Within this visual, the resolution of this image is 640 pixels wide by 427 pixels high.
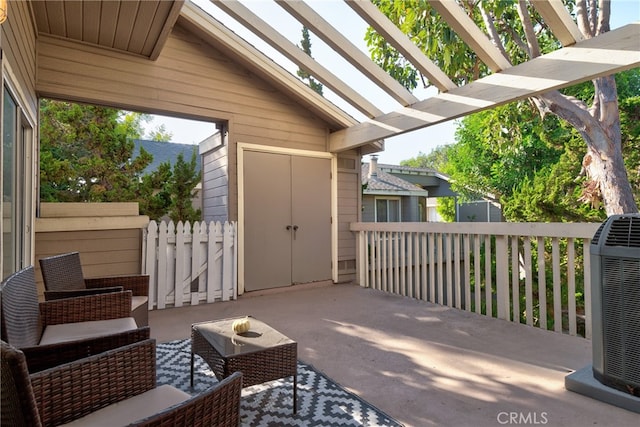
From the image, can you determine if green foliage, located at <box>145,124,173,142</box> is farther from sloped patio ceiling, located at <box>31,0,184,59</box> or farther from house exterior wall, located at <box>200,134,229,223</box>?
sloped patio ceiling, located at <box>31,0,184,59</box>

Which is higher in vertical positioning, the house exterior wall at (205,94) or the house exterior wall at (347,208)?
the house exterior wall at (205,94)

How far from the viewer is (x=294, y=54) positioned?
416cm

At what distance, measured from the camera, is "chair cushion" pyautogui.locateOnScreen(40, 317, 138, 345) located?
201 cm

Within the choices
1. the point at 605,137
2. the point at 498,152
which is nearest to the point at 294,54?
the point at 605,137

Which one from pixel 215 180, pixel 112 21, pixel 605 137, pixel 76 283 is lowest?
pixel 76 283

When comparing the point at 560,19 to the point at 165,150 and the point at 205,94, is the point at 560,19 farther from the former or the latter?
the point at 165,150

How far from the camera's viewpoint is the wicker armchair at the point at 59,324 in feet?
4.73

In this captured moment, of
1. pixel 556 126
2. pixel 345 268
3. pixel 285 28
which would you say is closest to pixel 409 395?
pixel 345 268

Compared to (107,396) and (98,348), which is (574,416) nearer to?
(107,396)

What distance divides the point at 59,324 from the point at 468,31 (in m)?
3.97

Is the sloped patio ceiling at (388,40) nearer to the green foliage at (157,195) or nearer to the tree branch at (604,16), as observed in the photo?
the green foliage at (157,195)

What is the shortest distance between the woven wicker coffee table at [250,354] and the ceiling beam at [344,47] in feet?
9.97

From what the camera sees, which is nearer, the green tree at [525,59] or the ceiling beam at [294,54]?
the ceiling beam at [294,54]

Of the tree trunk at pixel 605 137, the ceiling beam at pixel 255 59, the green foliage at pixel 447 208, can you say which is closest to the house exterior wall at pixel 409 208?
the green foliage at pixel 447 208
